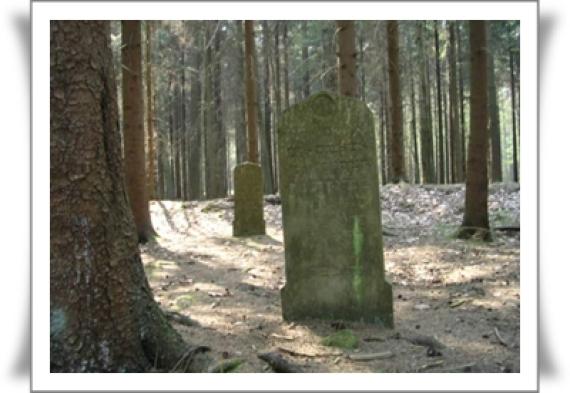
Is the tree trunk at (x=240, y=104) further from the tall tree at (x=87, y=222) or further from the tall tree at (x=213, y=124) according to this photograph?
the tall tree at (x=87, y=222)

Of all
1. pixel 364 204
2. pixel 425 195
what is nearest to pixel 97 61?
pixel 364 204

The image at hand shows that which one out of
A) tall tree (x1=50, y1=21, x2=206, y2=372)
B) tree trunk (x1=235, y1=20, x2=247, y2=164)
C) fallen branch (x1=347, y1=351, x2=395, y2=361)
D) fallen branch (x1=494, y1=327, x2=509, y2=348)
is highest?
tree trunk (x1=235, y1=20, x2=247, y2=164)

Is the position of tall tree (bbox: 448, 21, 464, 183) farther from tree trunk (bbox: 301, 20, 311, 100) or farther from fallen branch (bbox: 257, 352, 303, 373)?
fallen branch (bbox: 257, 352, 303, 373)

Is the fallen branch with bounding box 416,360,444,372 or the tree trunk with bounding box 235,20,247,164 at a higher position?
the tree trunk with bounding box 235,20,247,164

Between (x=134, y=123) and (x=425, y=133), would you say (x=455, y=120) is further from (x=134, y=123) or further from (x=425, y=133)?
(x=134, y=123)

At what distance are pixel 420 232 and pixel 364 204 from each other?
Result: 674 cm

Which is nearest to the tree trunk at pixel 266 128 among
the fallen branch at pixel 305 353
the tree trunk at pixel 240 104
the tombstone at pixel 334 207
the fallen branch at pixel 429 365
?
the tree trunk at pixel 240 104

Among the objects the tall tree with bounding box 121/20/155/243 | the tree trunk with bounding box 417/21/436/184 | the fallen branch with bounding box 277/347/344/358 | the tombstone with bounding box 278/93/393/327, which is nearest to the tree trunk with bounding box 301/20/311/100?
the tree trunk with bounding box 417/21/436/184

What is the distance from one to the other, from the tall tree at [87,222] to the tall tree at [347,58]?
22.3ft

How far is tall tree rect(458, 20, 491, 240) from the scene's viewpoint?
984 centimetres

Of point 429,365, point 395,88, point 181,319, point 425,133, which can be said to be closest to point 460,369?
point 429,365

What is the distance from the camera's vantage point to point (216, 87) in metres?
26.0

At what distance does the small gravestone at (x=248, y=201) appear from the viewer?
12.4 meters

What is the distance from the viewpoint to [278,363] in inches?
155
